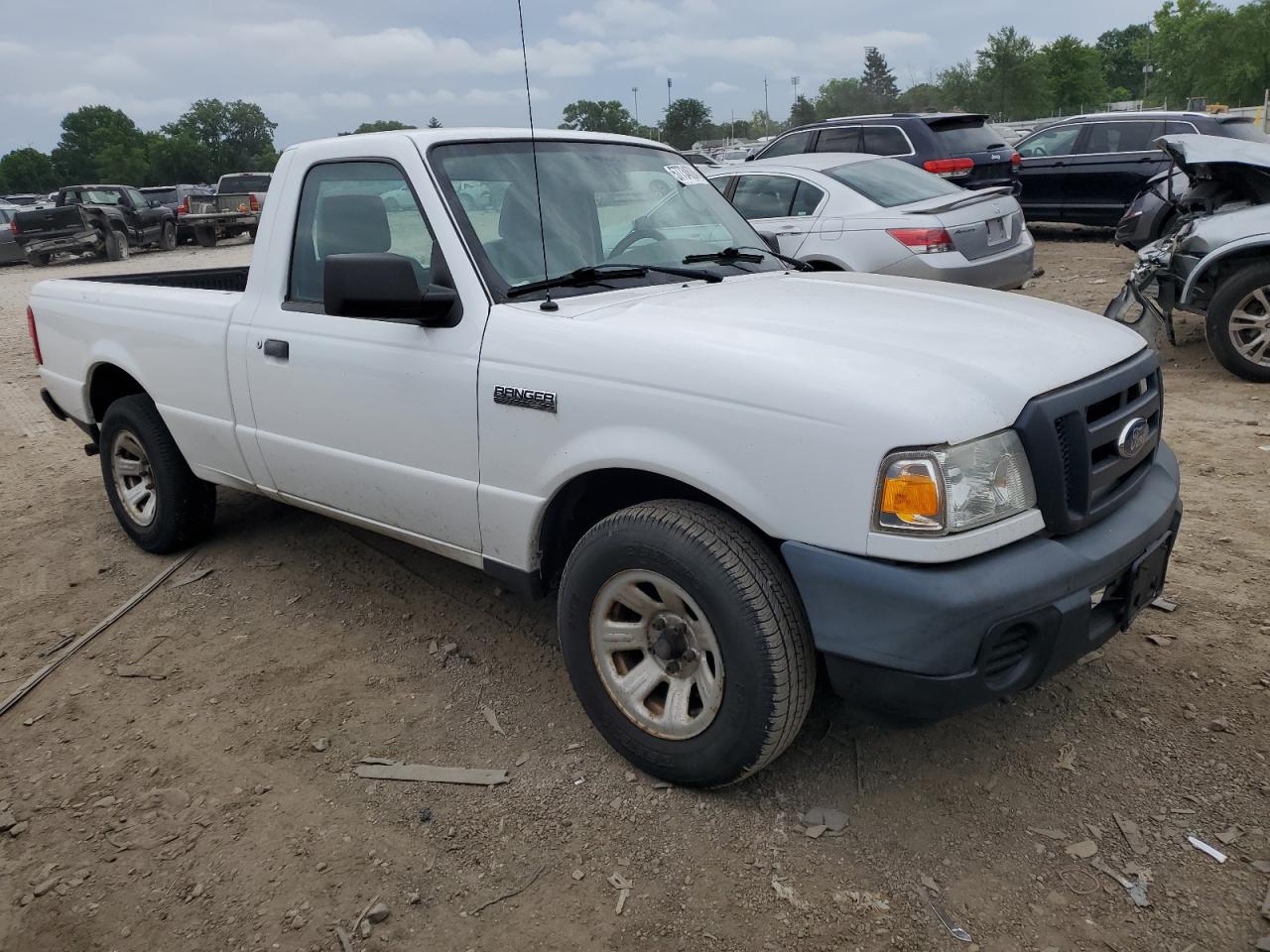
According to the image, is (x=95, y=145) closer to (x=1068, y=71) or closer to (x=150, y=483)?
(x=1068, y=71)

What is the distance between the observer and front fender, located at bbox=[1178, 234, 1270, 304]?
21.8 feet

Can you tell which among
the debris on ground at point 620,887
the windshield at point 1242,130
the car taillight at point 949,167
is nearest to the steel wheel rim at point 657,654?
the debris on ground at point 620,887

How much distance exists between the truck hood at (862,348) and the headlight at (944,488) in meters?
0.04

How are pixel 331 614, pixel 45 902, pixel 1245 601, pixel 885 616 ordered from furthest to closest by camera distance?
pixel 331 614 → pixel 1245 601 → pixel 45 902 → pixel 885 616

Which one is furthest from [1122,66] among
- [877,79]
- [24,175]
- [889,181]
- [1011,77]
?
[889,181]

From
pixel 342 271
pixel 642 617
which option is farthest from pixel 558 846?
pixel 342 271

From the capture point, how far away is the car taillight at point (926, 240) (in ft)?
24.9

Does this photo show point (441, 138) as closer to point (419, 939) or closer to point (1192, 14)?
point (419, 939)

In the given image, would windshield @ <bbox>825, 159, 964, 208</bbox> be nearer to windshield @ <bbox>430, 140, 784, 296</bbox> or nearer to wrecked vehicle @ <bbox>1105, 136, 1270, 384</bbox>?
wrecked vehicle @ <bbox>1105, 136, 1270, 384</bbox>

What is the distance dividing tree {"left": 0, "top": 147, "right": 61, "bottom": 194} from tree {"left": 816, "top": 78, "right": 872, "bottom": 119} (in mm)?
63158

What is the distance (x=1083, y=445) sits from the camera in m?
2.56

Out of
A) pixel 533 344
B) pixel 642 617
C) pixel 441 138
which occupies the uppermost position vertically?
pixel 441 138

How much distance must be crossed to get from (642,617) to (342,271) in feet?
4.35

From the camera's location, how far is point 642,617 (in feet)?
9.52
